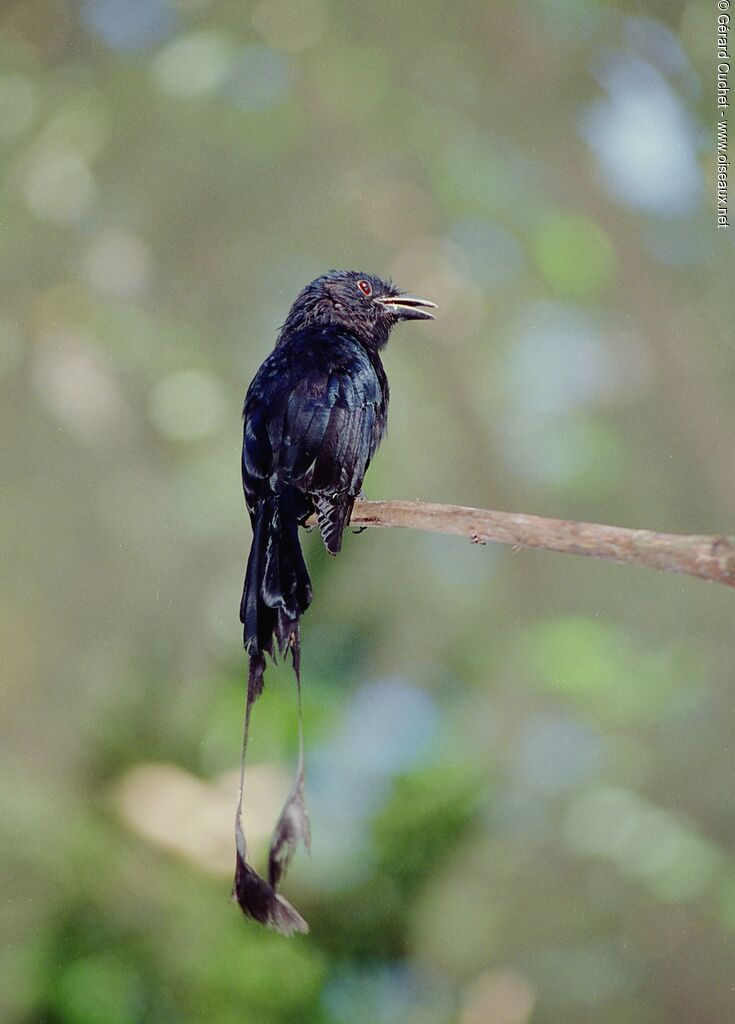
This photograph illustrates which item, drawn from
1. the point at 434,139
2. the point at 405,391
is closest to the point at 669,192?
the point at 434,139

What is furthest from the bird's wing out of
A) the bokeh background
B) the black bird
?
the bokeh background

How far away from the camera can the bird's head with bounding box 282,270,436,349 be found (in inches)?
124

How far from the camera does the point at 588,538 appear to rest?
2.11 m

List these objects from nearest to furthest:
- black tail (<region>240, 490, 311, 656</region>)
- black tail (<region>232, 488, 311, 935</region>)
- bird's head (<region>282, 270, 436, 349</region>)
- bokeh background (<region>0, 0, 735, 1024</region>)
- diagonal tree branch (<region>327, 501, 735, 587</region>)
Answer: diagonal tree branch (<region>327, 501, 735, 587</region>)
black tail (<region>232, 488, 311, 935</region>)
black tail (<region>240, 490, 311, 656</region>)
bokeh background (<region>0, 0, 735, 1024</region>)
bird's head (<region>282, 270, 436, 349</region>)

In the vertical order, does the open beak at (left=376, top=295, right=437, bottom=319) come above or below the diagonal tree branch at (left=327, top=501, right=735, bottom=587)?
above

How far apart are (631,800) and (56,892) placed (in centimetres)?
179

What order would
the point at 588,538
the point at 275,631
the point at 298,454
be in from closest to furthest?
the point at 588,538 < the point at 275,631 < the point at 298,454

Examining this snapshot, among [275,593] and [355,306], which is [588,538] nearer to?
[275,593]

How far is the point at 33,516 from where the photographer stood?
322 cm

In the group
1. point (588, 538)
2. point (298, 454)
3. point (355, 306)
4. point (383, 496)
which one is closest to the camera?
Answer: point (588, 538)

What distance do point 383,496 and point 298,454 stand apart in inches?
29.2

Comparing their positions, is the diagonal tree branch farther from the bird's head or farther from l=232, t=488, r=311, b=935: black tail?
the bird's head

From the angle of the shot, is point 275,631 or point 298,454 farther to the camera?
point 298,454

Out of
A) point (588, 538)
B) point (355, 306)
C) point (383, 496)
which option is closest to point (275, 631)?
point (588, 538)
